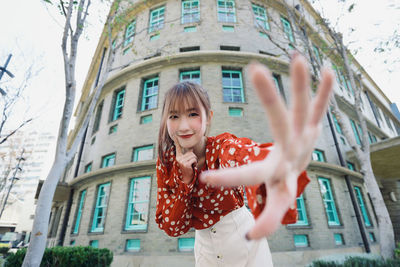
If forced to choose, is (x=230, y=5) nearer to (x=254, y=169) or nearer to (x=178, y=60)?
(x=178, y=60)

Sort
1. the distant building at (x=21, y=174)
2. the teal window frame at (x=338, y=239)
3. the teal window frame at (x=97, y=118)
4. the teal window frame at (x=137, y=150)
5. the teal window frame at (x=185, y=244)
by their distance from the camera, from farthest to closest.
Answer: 1. the distant building at (x=21, y=174)
2. the teal window frame at (x=97, y=118)
3. the teal window frame at (x=137, y=150)
4. the teal window frame at (x=338, y=239)
5. the teal window frame at (x=185, y=244)

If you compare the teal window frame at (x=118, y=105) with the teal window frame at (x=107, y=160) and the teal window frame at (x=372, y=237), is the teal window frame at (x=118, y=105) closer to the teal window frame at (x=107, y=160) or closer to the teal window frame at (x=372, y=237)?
the teal window frame at (x=107, y=160)

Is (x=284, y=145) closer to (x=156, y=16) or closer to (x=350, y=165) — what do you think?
(x=350, y=165)

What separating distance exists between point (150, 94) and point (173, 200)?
10220 millimetres

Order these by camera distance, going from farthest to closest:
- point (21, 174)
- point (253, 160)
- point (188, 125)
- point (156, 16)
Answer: point (21, 174) → point (156, 16) → point (188, 125) → point (253, 160)

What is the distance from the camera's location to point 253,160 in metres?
0.90

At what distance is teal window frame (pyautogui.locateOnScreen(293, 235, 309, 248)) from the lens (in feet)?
25.8

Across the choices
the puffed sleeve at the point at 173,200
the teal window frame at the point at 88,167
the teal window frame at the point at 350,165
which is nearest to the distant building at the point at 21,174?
the teal window frame at the point at 88,167

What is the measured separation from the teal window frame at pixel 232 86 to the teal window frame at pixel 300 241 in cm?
646

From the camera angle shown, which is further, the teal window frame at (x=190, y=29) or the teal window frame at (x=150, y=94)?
the teal window frame at (x=190, y=29)

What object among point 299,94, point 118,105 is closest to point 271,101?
point 299,94

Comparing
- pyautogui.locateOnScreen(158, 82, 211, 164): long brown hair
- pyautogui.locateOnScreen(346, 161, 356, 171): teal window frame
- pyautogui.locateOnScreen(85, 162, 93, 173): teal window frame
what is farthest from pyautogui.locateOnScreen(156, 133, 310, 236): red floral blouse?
pyautogui.locateOnScreen(346, 161, 356, 171): teal window frame

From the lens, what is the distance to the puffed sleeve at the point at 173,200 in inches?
58.1

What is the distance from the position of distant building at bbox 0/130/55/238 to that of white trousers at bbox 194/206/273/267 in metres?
14.8
